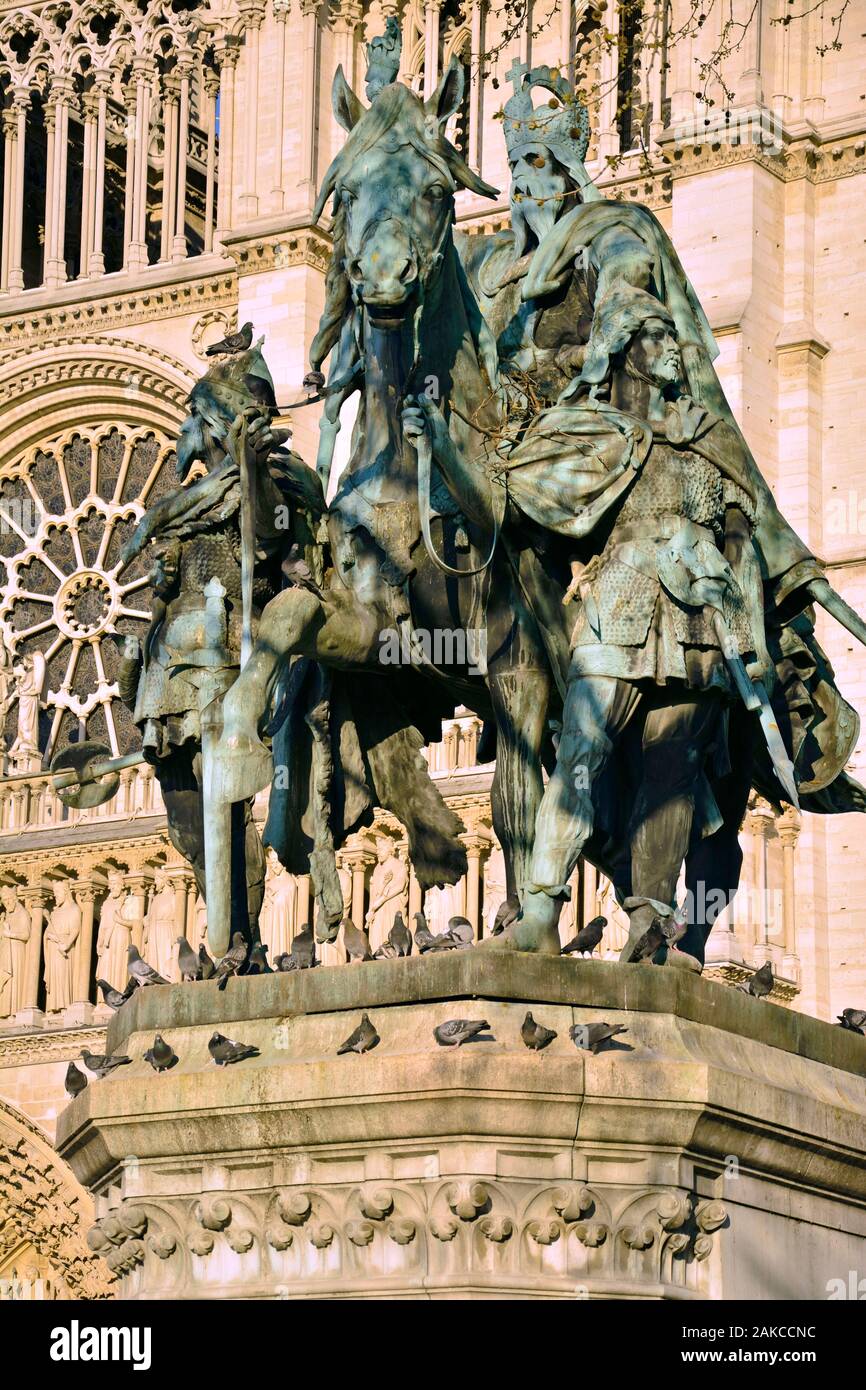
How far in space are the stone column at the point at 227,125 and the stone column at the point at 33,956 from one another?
663cm

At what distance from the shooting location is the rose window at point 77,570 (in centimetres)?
3250

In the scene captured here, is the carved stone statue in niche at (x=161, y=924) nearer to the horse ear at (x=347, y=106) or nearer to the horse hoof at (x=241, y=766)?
the horse ear at (x=347, y=106)

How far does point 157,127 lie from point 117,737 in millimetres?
6824

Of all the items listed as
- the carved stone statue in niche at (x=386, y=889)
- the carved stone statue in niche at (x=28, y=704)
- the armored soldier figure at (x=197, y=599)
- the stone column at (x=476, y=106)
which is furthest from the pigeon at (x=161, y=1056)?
the carved stone statue in niche at (x=28, y=704)

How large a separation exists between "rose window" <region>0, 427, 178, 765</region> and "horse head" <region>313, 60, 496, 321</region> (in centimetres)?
2151

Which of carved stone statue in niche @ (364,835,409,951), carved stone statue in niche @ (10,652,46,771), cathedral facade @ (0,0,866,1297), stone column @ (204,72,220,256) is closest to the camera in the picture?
cathedral facade @ (0,0,866,1297)

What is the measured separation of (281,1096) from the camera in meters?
9.16

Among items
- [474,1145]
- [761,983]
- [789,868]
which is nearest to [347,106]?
[761,983]

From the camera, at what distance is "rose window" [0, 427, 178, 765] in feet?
107

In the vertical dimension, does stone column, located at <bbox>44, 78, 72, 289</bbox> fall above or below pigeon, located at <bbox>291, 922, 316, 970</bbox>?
above

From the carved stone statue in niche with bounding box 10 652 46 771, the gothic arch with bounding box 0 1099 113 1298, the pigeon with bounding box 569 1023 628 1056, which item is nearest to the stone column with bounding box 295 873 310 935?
the gothic arch with bounding box 0 1099 113 1298

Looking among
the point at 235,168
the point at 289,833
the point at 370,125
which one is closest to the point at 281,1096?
the point at 289,833

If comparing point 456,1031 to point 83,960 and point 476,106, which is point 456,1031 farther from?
point 476,106

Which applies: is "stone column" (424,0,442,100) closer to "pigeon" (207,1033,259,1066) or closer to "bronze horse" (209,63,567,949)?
"bronze horse" (209,63,567,949)
